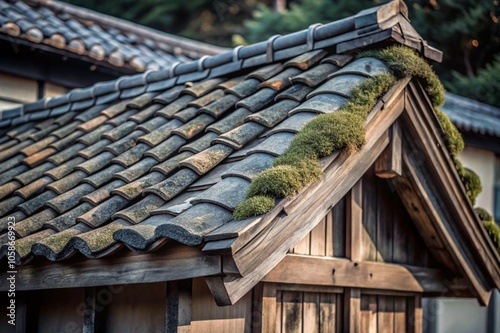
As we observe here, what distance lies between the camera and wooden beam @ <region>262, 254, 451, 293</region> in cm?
452

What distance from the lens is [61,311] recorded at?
5.00 meters

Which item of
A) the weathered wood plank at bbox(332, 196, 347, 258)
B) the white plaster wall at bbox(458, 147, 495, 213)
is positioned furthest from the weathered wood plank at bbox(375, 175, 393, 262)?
the white plaster wall at bbox(458, 147, 495, 213)

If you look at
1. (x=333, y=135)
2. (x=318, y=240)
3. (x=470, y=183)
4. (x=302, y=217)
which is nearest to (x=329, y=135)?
(x=333, y=135)

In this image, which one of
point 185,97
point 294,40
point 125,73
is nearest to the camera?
point 294,40

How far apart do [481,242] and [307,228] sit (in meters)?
1.97

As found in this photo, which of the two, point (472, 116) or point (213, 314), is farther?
point (472, 116)

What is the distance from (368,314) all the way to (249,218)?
2.12 meters

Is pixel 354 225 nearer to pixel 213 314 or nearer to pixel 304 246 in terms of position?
pixel 304 246

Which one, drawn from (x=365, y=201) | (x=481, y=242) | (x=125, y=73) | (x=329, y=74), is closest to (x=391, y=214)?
(x=365, y=201)

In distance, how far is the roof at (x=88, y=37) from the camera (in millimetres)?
8797

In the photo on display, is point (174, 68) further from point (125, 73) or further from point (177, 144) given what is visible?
point (125, 73)

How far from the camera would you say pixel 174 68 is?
6.36 metres

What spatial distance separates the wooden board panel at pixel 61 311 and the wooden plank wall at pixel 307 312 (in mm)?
1375

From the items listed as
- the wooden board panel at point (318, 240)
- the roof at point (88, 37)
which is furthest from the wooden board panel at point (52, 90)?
the wooden board panel at point (318, 240)
